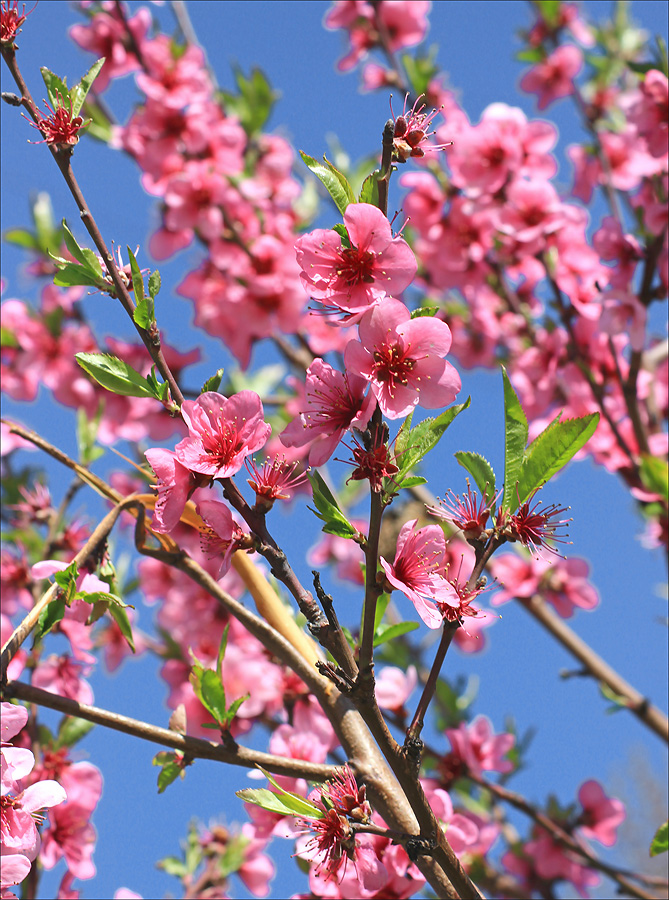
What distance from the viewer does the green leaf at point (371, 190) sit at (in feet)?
2.86

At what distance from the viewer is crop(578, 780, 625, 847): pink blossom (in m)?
2.36

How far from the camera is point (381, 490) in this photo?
81 cm

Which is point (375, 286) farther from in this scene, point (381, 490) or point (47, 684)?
point (47, 684)

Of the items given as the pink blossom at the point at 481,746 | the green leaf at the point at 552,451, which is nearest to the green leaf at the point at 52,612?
the green leaf at the point at 552,451

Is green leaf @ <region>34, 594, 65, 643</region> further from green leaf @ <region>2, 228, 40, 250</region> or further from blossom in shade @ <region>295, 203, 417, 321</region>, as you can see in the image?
green leaf @ <region>2, 228, 40, 250</region>

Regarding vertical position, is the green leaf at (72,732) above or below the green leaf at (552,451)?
below

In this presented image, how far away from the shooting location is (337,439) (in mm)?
890

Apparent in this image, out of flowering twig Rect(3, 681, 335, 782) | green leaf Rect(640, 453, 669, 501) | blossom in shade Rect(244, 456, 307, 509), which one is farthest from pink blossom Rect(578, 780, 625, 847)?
blossom in shade Rect(244, 456, 307, 509)

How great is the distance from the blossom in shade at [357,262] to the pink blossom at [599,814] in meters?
2.06

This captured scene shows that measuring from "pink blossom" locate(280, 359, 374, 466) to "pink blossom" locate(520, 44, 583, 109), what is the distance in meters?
3.02

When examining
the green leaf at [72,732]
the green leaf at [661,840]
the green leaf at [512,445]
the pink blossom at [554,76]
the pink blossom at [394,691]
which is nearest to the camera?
the green leaf at [512,445]

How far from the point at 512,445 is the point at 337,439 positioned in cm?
22

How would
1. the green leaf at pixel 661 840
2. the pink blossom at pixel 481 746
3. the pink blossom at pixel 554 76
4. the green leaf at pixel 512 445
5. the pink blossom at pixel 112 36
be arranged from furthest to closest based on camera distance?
the pink blossom at pixel 554 76
the pink blossom at pixel 112 36
the pink blossom at pixel 481 746
the green leaf at pixel 661 840
the green leaf at pixel 512 445

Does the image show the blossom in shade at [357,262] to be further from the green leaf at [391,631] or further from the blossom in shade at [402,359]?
the green leaf at [391,631]
